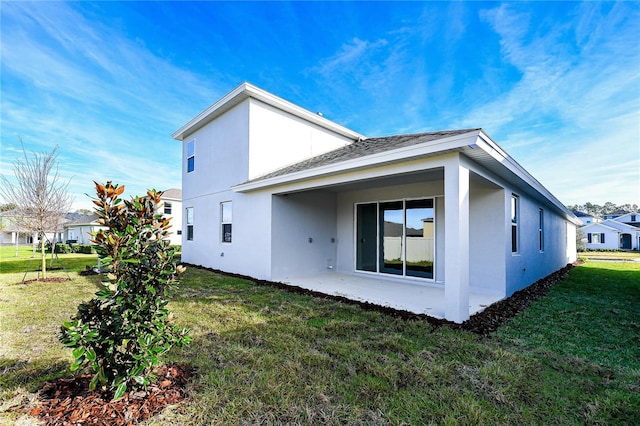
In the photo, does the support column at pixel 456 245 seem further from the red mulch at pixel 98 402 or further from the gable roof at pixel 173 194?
the gable roof at pixel 173 194

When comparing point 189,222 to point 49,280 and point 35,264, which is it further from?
point 35,264

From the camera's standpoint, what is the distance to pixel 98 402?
2.36m

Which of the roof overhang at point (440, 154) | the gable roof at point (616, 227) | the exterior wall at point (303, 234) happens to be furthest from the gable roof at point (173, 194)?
the gable roof at point (616, 227)

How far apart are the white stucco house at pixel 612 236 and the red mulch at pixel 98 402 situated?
158ft

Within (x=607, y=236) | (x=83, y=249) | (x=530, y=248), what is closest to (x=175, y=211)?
(x=83, y=249)

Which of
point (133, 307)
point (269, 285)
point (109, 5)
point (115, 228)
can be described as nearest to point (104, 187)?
point (115, 228)

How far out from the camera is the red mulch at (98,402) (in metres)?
2.22

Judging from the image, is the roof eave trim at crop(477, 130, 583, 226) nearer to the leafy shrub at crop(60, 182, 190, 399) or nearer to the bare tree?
the leafy shrub at crop(60, 182, 190, 399)

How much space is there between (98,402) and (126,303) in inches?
34.5

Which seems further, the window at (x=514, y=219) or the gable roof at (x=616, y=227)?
the gable roof at (x=616, y=227)

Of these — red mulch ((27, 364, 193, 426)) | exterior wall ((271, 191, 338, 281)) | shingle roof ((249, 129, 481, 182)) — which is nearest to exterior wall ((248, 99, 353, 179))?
shingle roof ((249, 129, 481, 182))

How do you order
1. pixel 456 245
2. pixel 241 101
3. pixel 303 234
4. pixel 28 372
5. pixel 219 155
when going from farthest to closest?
1. pixel 219 155
2. pixel 241 101
3. pixel 303 234
4. pixel 456 245
5. pixel 28 372

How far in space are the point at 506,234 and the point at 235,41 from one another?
451 inches

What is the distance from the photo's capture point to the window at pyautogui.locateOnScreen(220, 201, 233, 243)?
33.2 ft
